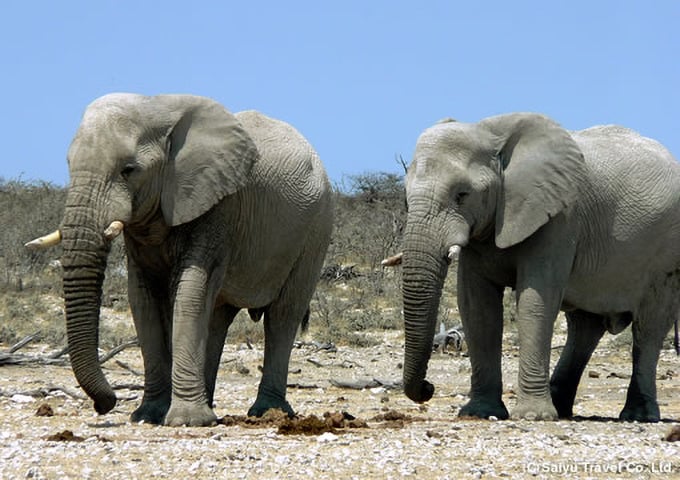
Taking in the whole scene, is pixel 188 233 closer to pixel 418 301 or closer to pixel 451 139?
pixel 418 301

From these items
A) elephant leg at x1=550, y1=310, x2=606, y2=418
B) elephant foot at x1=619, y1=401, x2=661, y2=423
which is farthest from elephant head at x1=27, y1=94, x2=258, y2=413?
elephant foot at x1=619, y1=401, x2=661, y2=423

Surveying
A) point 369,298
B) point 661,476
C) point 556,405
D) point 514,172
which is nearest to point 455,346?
point 369,298

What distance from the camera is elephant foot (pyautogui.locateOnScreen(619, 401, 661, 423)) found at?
11.5 metres

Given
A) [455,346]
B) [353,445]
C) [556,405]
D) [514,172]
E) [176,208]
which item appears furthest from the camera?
[455,346]

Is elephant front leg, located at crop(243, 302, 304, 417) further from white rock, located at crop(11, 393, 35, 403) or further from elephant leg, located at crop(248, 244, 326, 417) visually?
white rock, located at crop(11, 393, 35, 403)

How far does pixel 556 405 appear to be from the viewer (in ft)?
38.5

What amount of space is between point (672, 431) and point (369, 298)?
12312 mm

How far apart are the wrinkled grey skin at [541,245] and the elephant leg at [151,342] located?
65.8 inches

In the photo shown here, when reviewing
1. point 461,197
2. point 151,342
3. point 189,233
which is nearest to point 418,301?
point 461,197

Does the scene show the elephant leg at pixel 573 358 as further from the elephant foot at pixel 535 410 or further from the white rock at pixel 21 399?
the white rock at pixel 21 399

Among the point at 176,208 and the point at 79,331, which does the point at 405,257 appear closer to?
the point at 176,208

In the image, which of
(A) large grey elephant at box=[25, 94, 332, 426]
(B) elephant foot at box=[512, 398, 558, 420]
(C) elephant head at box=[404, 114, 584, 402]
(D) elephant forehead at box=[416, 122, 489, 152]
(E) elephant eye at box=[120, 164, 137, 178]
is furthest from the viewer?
(B) elephant foot at box=[512, 398, 558, 420]

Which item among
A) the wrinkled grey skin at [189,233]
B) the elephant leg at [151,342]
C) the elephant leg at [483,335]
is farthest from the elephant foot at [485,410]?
the elephant leg at [151,342]

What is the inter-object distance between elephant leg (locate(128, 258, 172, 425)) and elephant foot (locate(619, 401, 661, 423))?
3.55 m
